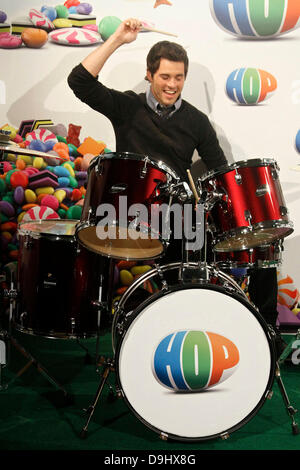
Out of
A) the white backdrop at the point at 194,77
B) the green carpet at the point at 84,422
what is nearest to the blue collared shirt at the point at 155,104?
the white backdrop at the point at 194,77

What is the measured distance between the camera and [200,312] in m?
1.96

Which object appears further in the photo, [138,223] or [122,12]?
[122,12]

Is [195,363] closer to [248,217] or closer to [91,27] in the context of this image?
[248,217]

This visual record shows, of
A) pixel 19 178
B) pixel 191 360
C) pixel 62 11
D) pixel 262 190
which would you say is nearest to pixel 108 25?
pixel 62 11

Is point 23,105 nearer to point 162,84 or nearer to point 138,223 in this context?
point 162,84

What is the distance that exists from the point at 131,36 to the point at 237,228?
1522mm

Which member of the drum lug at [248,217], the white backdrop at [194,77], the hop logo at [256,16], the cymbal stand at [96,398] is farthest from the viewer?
the white backdrop at [194,77]

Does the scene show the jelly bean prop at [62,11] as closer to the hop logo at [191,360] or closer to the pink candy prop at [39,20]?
the pink candy prop at [39,20]

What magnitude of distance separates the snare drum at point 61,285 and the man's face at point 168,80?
1104 mm

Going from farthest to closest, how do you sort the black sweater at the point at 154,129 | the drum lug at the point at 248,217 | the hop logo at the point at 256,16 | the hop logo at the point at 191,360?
1. the hop logo at the point at 256,16
2. the black sweater at the point at 154,129
3. the drum lug at the point at 248,217
4. the hop logo at the point at 191,360

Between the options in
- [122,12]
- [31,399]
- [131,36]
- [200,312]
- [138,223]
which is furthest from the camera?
[122,12]

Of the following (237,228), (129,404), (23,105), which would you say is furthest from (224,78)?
(129,404)

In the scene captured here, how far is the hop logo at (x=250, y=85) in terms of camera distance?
3479 millimetres

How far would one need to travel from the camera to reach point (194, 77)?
3529 millimetres
